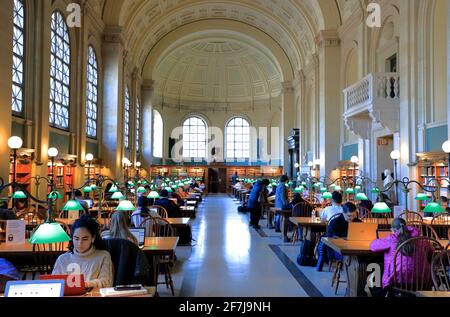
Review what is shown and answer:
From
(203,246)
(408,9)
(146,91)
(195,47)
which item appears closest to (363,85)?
(408,9)

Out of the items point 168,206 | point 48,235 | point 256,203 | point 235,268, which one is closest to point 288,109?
point 256,203

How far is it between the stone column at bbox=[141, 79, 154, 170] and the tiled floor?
1915cm

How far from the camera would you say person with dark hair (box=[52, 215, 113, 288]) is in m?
3.47

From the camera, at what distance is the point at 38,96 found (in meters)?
12.0

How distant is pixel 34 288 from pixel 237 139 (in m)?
34.5

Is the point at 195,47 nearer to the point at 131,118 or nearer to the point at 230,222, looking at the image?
the point at 131,118

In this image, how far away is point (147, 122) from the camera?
3020cm

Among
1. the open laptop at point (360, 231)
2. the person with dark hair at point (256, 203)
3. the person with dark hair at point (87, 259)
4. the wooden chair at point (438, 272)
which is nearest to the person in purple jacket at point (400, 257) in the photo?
the wooden chair at point (438, 272)

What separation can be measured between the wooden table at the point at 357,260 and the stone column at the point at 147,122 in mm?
24914

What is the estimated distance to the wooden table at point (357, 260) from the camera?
508 cm

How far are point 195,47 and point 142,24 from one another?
9.32m

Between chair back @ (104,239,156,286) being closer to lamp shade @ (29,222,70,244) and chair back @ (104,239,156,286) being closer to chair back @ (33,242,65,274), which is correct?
lamp shade @ (29,222,70,244)

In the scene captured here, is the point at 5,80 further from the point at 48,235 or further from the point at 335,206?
the point at 48,235

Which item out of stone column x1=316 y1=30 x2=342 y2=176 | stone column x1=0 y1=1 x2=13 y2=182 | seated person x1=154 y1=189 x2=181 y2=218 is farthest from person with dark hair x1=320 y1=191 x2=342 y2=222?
stone column x1=316 y1=30 x2=342 y2=176
